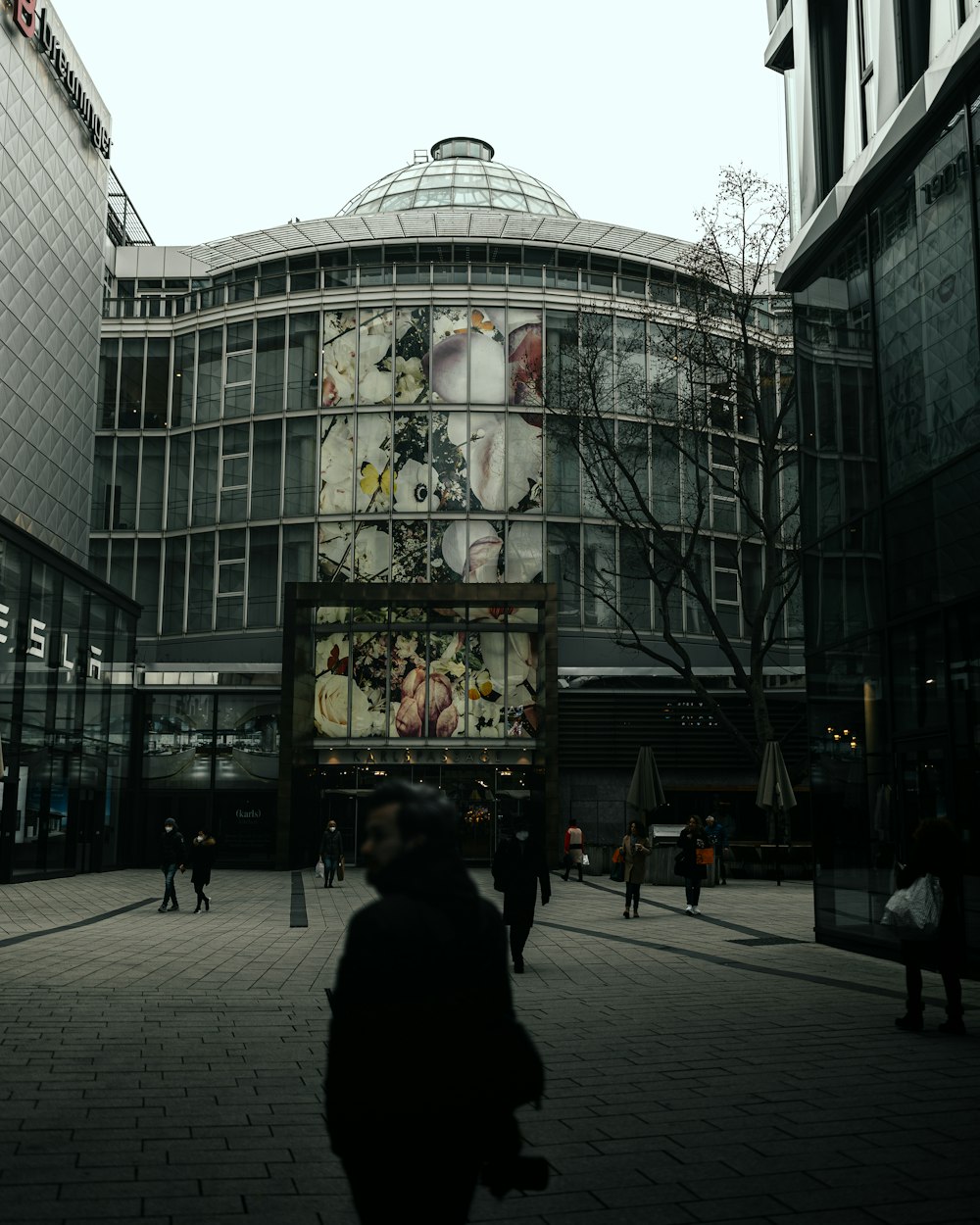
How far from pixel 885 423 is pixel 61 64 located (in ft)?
113

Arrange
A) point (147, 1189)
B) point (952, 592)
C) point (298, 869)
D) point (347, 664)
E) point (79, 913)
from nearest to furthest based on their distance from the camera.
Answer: point (147, 1189) → point (952, 592) → point (79, 913) → point (298, 869) → point (347, 664)

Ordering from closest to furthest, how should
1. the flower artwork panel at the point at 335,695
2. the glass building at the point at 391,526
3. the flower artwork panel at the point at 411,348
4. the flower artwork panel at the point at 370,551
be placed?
1. the glass building at the point at 391,526
2. the flower artwork panel at the point at 335,695
3. the flower artwork panel at the point at 370,551
4. the flower artwork panel at the point at 411,348

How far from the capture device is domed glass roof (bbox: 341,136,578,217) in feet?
200

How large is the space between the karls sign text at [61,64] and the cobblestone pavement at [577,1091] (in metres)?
31.6

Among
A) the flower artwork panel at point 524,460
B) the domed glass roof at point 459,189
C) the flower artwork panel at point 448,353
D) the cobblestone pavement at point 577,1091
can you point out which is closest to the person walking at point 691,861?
the cobblestone pavement at point 577,1091

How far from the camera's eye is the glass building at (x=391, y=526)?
124 feet

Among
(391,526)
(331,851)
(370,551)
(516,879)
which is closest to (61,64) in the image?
(391,526)

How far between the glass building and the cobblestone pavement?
22.5 meters

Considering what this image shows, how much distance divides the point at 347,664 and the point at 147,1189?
34.1m

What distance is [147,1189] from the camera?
5.32 metres

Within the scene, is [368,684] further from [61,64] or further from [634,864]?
[61,64]

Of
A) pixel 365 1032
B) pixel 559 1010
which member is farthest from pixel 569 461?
pixel 365 1032

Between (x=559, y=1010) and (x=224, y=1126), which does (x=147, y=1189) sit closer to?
(x=224, y=1126)

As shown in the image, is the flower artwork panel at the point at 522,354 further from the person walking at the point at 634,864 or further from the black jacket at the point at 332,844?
the person walking at the point at 634,864
